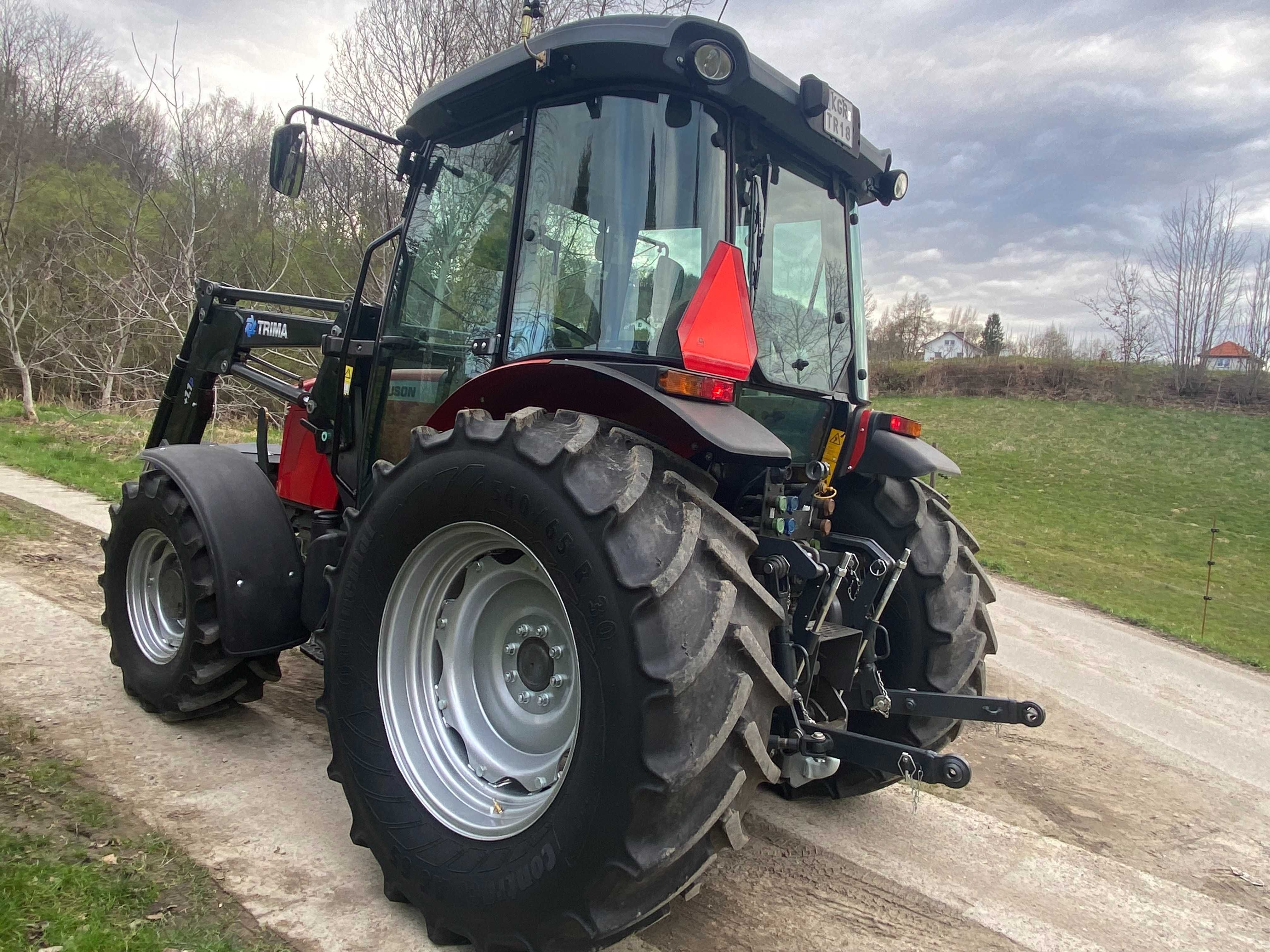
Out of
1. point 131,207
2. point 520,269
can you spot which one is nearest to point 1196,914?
point 520,269

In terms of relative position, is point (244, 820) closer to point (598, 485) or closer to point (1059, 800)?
point (598, 485)

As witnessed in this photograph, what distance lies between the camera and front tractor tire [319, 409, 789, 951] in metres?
1.95

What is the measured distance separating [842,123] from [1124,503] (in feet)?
65.9

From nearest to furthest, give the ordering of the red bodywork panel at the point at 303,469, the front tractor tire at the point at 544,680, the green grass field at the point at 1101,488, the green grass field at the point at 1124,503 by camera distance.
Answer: the front tractor tire at the point at 544,680 < the red bodywork panel at the point at 303,469 < the green grass field at the point at 1101,488 < the green grass field at the point at 1124,503

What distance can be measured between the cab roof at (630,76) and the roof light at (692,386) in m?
0.84

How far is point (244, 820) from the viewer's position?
9.39 feet

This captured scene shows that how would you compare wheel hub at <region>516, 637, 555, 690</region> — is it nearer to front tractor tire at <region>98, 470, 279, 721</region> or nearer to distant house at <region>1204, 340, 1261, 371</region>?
front tractor tire at <region>98, 470, 279, 721</region>

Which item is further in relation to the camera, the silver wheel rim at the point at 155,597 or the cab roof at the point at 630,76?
the silver wheel rim at the point at 155,597

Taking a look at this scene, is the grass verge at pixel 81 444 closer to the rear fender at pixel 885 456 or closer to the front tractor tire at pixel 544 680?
the front tractor tire at pixel 544 680

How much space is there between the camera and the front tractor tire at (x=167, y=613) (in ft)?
11.1

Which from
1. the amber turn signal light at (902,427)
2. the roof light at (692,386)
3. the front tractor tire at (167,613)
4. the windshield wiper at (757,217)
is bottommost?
the front tractor tire at (167,613)

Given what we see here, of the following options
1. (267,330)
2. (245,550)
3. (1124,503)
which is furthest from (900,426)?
(1124,503)

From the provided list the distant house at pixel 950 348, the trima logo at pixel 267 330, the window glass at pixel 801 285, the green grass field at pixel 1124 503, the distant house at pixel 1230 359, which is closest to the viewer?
the window glass at pixel 801 285

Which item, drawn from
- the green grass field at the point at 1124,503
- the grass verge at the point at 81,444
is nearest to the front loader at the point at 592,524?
the grass verge at the point at 81,444
